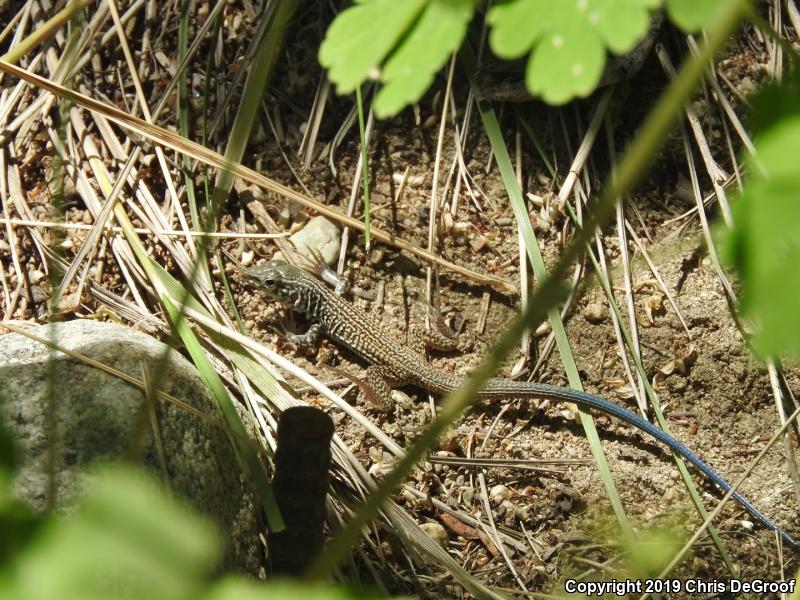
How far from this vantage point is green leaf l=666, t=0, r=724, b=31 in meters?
0.70

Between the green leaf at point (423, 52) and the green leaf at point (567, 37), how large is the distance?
39 mm

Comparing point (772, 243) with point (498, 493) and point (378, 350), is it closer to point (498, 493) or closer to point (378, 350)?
point (498, 493)

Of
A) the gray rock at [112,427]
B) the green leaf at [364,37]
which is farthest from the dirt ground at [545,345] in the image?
the green leaf at [364,37]

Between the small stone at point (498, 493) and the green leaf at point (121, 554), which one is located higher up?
the green leaf at point (121, 554)

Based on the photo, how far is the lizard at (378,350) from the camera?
3.24 metres

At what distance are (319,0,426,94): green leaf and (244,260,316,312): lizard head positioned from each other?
2.81 metres

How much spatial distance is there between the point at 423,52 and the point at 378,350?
2.87m

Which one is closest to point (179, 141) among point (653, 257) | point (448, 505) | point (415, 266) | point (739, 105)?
point (415, 266)

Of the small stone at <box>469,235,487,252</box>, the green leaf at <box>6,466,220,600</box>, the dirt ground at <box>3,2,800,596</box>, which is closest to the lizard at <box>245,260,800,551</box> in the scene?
the dirt ground at <box>3,2,800,596</box>

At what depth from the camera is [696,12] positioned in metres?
0.71

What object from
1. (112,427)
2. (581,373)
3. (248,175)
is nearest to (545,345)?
(581,373)

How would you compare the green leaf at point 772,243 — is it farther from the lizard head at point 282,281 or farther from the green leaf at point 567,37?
the lizard head at point 282,281

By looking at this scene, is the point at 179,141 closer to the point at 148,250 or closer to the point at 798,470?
the point at 148,250

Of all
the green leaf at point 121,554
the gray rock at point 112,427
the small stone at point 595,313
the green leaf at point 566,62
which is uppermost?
the green leaf at point 566,62
